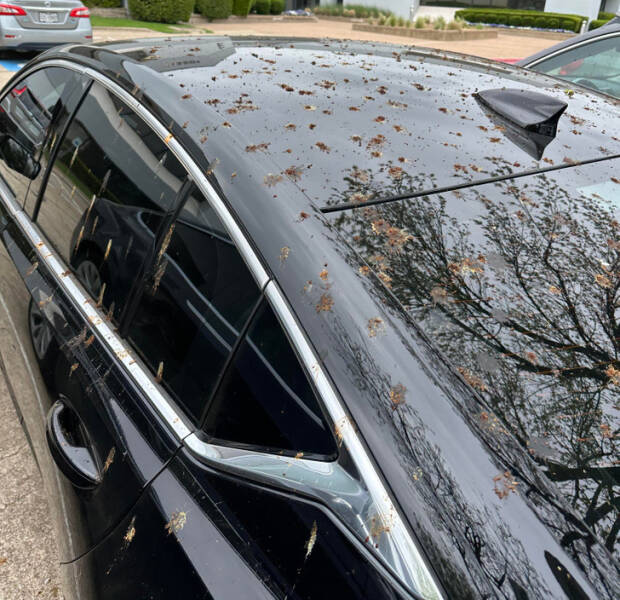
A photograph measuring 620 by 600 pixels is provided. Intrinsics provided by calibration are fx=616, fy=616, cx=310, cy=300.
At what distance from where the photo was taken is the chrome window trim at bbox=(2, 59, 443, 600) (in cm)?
98

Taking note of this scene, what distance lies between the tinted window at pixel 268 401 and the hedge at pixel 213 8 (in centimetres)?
2320

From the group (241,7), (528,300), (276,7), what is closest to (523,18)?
(276,7)

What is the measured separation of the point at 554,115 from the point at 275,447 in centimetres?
140

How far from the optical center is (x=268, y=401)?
4.00 ft

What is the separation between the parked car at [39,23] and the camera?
11.0 meters

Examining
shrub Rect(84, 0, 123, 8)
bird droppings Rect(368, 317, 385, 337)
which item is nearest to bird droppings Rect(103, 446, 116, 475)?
bird droppings Rect(368, 317, 385, 337)

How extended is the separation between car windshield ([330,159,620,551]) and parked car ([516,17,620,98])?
127 inches

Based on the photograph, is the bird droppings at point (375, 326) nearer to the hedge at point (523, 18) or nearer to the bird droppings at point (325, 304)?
the bird droppings at point (325, 304)

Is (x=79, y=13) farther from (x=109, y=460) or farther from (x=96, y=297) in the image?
(x=109, y=460)

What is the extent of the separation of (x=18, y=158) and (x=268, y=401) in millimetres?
1821

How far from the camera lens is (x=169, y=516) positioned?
1.25 metres

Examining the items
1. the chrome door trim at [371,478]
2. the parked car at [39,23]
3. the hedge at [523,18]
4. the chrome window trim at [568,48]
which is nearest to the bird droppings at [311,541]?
the chrome door trim at [371,478]

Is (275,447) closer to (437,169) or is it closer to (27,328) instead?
(437,169)

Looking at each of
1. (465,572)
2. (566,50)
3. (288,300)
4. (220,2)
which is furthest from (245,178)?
(220,2)
